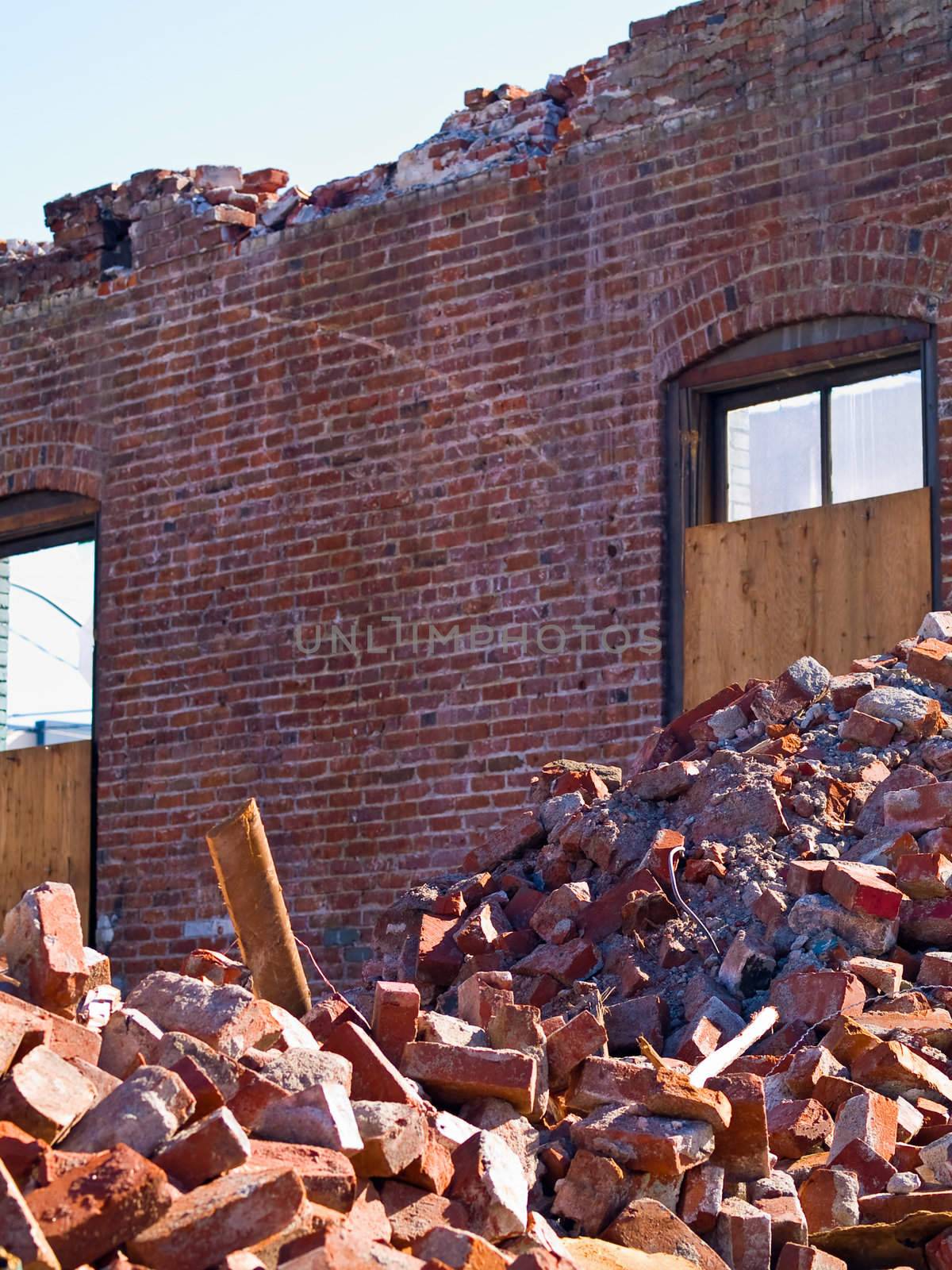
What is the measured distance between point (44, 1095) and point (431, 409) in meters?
6.05

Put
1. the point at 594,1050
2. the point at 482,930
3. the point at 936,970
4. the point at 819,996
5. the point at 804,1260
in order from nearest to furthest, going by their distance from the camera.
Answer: the point at 804,1260 < the point at 594,1050 < the point at 819,996 < the point at 936,970 < the point at 482,930

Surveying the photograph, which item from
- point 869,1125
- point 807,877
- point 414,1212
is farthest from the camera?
point 807,877

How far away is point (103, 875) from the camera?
9.91 m

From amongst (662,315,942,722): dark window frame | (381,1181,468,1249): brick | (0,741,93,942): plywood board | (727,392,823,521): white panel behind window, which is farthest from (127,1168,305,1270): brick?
(0,741,93,942): plywood board

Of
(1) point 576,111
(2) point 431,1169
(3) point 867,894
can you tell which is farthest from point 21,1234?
(1) point 576,111

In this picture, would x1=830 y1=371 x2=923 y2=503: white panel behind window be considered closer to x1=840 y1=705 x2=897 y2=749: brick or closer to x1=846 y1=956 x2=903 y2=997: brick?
x1=840 y1=705 x2=897 y2=749: brick

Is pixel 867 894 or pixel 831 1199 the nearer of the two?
pixel 831 1199

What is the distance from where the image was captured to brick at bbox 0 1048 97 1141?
3.15 metres

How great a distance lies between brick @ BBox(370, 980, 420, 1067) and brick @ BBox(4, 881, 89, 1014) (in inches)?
28.9

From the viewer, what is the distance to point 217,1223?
9.47ft

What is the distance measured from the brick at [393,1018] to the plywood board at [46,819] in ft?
19.6

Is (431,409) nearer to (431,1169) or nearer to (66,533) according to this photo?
(66,533)

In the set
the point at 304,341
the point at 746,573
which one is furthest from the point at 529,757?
the point at 304,341

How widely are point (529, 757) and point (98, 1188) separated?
5.56 metres
